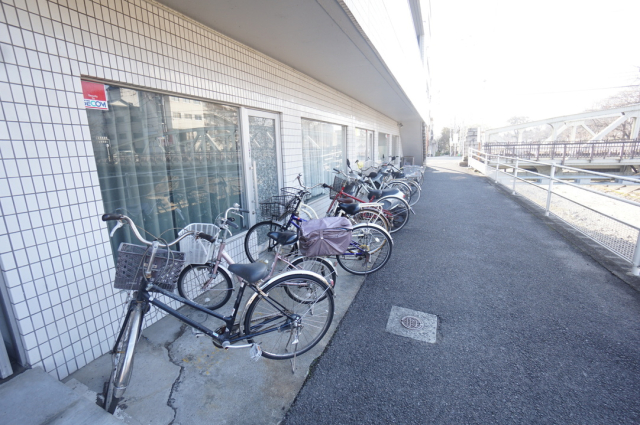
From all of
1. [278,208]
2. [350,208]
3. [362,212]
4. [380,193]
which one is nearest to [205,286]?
[278,208]

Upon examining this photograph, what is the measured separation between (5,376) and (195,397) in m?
1.15

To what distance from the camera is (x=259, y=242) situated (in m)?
4.50

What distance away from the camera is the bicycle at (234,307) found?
69.1 inches

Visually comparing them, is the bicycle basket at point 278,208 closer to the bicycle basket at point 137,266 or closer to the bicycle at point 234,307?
the bicycle at point 234,307

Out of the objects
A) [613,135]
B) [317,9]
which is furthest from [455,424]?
[613,135]

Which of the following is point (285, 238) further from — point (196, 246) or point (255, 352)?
point (255, 352)

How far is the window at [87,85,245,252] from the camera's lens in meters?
2.48

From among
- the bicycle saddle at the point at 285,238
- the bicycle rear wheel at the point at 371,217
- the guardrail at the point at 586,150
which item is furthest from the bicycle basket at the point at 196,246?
the guardrail at the point at 586,150

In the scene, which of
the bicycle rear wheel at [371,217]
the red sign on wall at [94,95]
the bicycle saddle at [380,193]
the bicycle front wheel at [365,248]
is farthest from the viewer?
the bicycle saddle at [380,193]

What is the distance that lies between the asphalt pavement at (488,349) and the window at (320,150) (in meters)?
2.75

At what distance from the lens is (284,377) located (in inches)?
88.1

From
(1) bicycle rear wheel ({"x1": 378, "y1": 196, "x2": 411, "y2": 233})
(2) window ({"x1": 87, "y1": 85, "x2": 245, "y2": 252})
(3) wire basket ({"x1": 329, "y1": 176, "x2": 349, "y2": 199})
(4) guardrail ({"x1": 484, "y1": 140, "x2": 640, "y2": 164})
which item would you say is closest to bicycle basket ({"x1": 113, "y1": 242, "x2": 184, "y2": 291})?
(2) window ({"x1": 87, "y1": 85, "x2": 245, "y2": 252})

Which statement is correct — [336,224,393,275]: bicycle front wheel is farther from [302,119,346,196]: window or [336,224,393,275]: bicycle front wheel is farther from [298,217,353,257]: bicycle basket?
[302,119,346,196]: window

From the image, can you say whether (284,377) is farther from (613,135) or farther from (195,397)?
(613,135)
